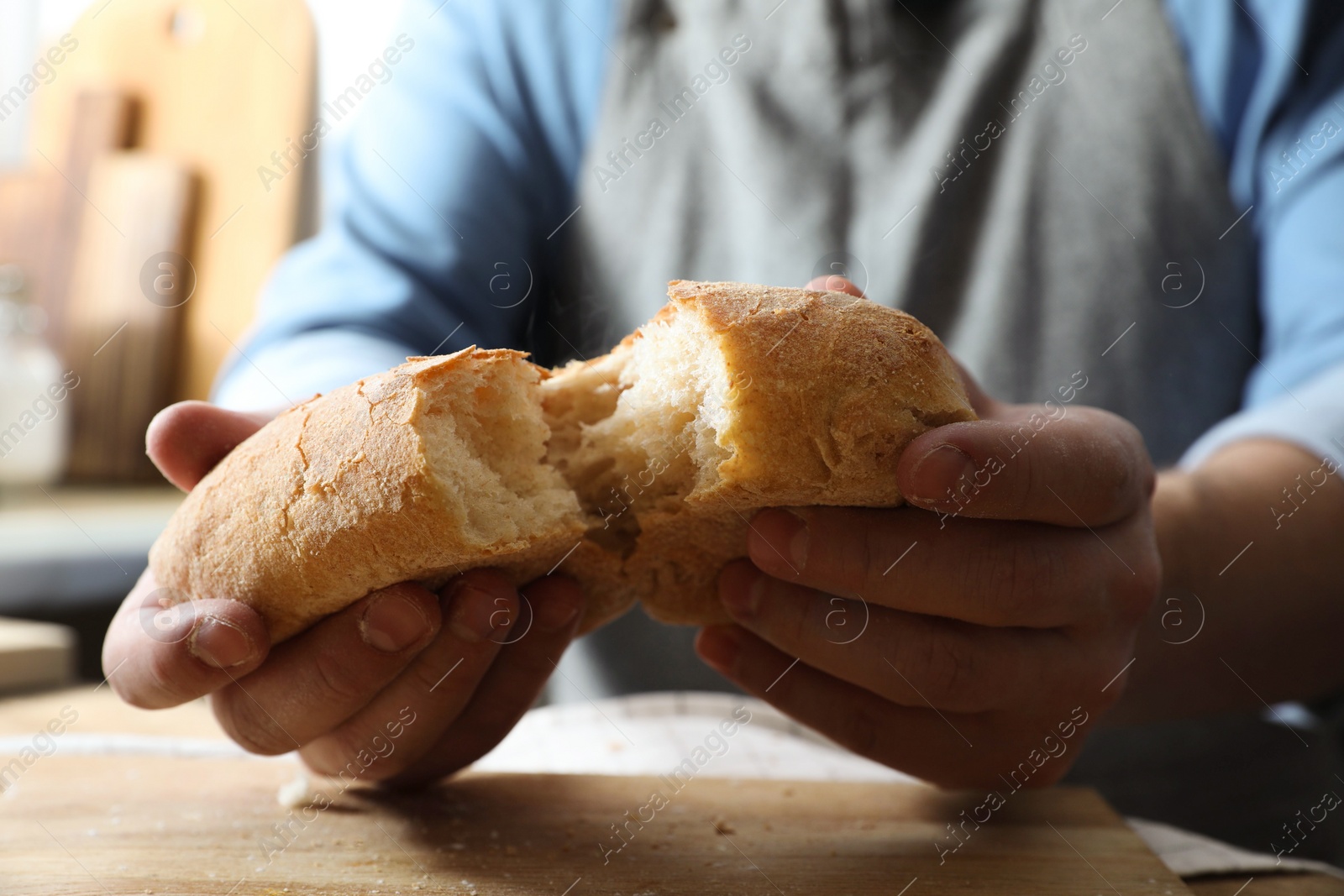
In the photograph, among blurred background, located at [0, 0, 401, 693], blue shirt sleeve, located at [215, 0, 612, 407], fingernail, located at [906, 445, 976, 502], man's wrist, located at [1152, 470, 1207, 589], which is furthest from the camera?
blurred background, located at [0, 0, 401, 693]

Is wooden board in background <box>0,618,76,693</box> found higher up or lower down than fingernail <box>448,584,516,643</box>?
lower down

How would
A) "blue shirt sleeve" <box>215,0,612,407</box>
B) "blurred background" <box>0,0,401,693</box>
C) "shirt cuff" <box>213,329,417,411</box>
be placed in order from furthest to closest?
"blurred background" <box>0,0,401,693</box> < "blue shirt sleeve" <box>215,0,612,407</box> < "shirt cuff" <box>213,329,417,411</box>

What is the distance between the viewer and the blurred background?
269 centimetres

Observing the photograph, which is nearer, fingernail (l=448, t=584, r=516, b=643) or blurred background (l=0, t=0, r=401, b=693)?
fingernail (l=448, t=584, r=516, b=643)

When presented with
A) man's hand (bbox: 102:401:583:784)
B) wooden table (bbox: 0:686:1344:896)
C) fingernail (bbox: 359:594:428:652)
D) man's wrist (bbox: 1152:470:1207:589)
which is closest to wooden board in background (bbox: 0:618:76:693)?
wooden table (bbox: 0:686:1344:896)

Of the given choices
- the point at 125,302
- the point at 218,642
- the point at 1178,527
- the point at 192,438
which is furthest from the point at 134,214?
the point at 1178,527

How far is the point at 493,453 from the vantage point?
995 millimetres

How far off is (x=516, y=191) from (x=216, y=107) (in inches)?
51.2

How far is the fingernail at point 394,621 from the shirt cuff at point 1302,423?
1.22m

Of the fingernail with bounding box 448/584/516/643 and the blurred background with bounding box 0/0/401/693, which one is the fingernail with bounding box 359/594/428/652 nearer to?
the fingernail with bounding box 448/584/516/643

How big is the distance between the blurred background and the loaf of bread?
6.00ft

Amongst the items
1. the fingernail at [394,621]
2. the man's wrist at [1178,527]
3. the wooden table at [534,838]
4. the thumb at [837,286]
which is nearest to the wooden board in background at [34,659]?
the wooden table at [534,838]

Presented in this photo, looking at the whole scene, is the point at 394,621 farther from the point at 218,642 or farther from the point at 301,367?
the point at 301,367

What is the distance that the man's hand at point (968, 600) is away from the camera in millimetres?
932
